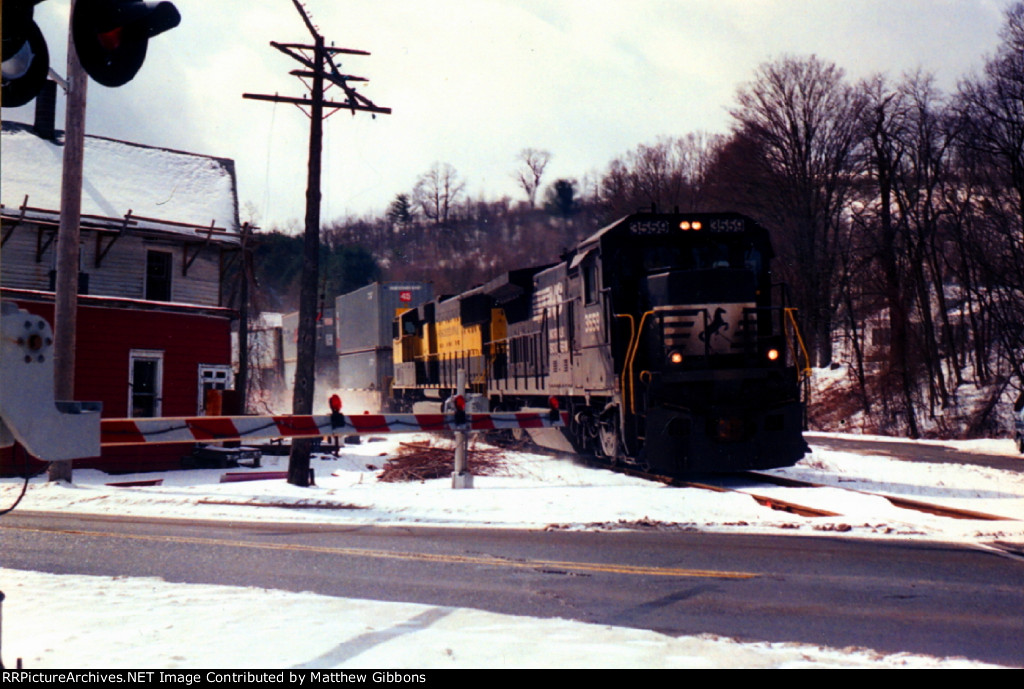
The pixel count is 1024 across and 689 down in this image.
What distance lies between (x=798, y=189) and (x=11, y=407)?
4273 cm

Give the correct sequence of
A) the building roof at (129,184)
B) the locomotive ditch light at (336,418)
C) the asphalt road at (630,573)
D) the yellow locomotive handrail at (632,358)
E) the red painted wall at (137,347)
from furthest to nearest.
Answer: the building roof at (129,184)
the red painted wall at (137,347)
the yellow locomotive handrail at (632,358)
the locomotive ditch light at (336,418)
the asphalt road at (630,573)

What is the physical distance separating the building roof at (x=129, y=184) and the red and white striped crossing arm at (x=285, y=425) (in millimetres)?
13860

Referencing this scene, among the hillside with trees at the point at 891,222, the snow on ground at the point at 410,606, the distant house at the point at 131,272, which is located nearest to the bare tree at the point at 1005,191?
the hillside with trees at the point at 891,222

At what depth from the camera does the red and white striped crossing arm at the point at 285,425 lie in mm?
8391

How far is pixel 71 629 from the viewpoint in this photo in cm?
514

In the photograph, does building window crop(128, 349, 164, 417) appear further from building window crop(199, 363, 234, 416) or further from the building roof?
the building roof

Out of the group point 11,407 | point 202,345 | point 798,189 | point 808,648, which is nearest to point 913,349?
point 798,189

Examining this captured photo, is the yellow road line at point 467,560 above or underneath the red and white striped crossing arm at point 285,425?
underneath

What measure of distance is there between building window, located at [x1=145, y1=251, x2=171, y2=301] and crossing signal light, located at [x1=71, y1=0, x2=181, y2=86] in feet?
66.9

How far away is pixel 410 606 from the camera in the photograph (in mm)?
5938

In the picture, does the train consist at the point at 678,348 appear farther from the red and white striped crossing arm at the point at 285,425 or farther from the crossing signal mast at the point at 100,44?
the crossing signal mast at the point at 100,44

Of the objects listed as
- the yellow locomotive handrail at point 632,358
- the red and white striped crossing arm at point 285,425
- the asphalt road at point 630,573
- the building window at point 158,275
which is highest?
the building window at point 158,275

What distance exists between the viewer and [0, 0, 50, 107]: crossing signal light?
429cm
